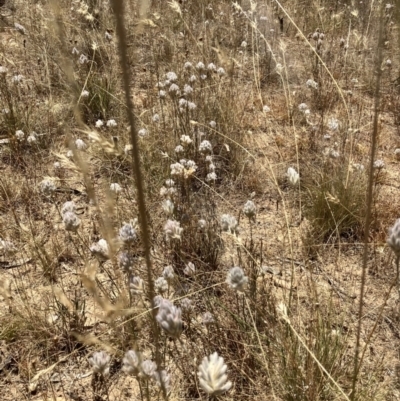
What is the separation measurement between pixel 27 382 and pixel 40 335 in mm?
191

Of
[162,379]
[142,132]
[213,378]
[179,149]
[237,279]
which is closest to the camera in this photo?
[213,378]

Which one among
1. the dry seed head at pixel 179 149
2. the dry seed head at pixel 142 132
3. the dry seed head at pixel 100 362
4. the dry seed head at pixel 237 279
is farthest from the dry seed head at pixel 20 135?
the dry seed head at pixel 237 279

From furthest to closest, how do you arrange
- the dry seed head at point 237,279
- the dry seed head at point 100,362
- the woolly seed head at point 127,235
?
the woolly seed head at point 127,235, the dry seed head at point 100,362, the dry seed head at point 237,279

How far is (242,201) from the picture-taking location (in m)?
2.61

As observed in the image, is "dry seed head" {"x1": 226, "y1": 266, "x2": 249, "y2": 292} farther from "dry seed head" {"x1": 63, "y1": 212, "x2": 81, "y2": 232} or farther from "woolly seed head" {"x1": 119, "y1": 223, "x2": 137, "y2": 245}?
"dry seed head" {"x1": 63, "y1": 212, "x2": 81, "y2": 232}

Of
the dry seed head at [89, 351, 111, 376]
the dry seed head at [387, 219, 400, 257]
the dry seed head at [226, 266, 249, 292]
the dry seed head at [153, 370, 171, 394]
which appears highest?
the dry seed head at [387, 219, 400, 257]

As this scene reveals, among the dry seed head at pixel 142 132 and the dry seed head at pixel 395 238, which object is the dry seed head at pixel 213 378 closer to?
the dry seed head at pixel 395 238

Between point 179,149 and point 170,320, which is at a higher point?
point 170,320

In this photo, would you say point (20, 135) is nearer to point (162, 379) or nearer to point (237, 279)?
point (237, 279)

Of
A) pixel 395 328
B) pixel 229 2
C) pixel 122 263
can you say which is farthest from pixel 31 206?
pixel 229 2

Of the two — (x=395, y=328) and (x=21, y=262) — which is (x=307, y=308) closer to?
(x=395, y=328)

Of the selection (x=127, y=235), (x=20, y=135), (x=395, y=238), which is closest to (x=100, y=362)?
(x=127, y=235)

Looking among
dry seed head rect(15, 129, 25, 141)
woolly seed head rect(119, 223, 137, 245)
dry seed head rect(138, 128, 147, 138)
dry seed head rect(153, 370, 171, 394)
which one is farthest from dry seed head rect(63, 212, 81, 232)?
dry seed head rect(15, 129, 25, 141)

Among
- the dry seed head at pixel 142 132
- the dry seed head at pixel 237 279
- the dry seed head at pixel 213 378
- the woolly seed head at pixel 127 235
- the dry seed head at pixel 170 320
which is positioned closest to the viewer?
the dry seed head at pixel 213 378
